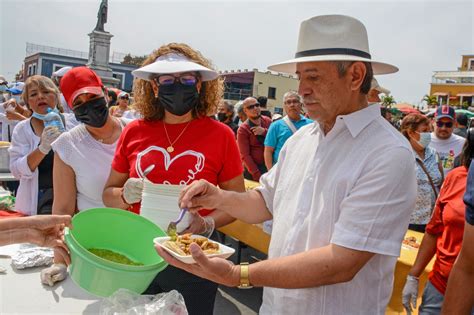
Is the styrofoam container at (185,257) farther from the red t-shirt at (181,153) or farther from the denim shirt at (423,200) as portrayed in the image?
the denim shirt at (423,200)

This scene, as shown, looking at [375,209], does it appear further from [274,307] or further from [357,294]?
[274,307]

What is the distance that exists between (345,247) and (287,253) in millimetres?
274

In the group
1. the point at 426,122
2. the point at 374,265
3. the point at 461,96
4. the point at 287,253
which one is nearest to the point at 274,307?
the point at 287,253

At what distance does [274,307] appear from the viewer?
5.25 feet

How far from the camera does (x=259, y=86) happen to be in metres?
48.7

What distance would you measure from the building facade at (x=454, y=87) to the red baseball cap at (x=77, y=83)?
54.1 meters

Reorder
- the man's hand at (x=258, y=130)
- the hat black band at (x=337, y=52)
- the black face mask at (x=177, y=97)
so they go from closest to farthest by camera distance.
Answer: the hat black band at (x=337, y=52), the black face mask at (x=177, y=97), the man's hand at (x=258, y=130)

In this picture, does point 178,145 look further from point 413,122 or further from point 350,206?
point 413,122

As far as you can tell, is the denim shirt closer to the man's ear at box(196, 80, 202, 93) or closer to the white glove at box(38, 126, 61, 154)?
the man's ear at box(196, 80, 202, 93)

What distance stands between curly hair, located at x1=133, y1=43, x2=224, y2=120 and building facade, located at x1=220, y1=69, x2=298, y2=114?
149ft

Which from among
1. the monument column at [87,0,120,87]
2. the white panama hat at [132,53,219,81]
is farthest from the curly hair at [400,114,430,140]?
the monument column at [87,0,120,87]

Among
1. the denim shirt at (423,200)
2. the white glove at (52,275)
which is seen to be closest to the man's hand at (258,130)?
the denim shirt at (423,200)

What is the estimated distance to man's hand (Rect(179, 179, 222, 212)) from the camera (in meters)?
1.78

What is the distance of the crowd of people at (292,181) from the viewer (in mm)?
1358
